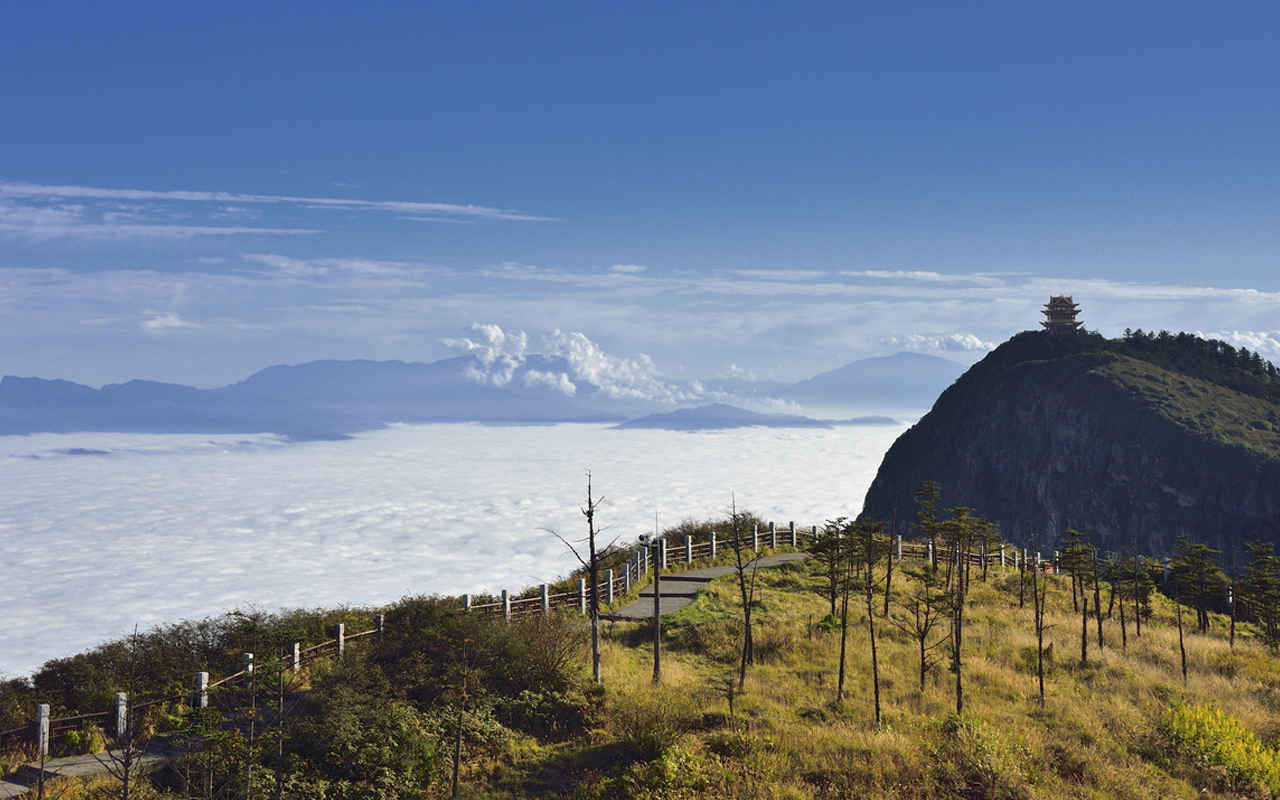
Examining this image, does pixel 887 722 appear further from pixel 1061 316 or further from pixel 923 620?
pixel 1061 316

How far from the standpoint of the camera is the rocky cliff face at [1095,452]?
12125 centimetres

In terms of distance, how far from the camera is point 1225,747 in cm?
1944

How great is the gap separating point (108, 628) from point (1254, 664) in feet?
529

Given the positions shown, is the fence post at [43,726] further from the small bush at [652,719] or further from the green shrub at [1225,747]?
the green shrub at [1225,747]

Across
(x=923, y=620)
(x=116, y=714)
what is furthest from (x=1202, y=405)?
(x=116, y=714)

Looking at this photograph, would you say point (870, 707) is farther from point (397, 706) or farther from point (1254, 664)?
point (1254, 664)

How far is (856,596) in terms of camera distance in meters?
37.8

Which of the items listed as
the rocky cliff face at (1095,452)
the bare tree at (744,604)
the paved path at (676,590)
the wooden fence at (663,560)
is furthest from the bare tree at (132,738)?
the rocky cliff face at (1095,452)

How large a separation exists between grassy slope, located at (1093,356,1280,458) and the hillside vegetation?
121078 mm

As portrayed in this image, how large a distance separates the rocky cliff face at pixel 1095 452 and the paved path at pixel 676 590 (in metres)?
63.1

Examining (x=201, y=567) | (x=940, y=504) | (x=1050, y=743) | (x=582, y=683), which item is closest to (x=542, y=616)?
(x=582, y=683)

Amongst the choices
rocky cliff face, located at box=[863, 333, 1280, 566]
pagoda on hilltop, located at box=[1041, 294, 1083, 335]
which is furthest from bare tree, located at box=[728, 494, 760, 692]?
pagoda on hilltop, located at box=[1041, 294, 1083, 335]

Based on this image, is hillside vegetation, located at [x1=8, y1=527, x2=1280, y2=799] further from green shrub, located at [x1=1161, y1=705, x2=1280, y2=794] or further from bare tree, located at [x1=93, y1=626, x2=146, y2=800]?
bare tree, located at [x1=93, y1=626, x2=146, y2=800]

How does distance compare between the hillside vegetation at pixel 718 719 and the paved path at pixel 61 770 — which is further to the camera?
the hillside vegetation at pixel 718 719
